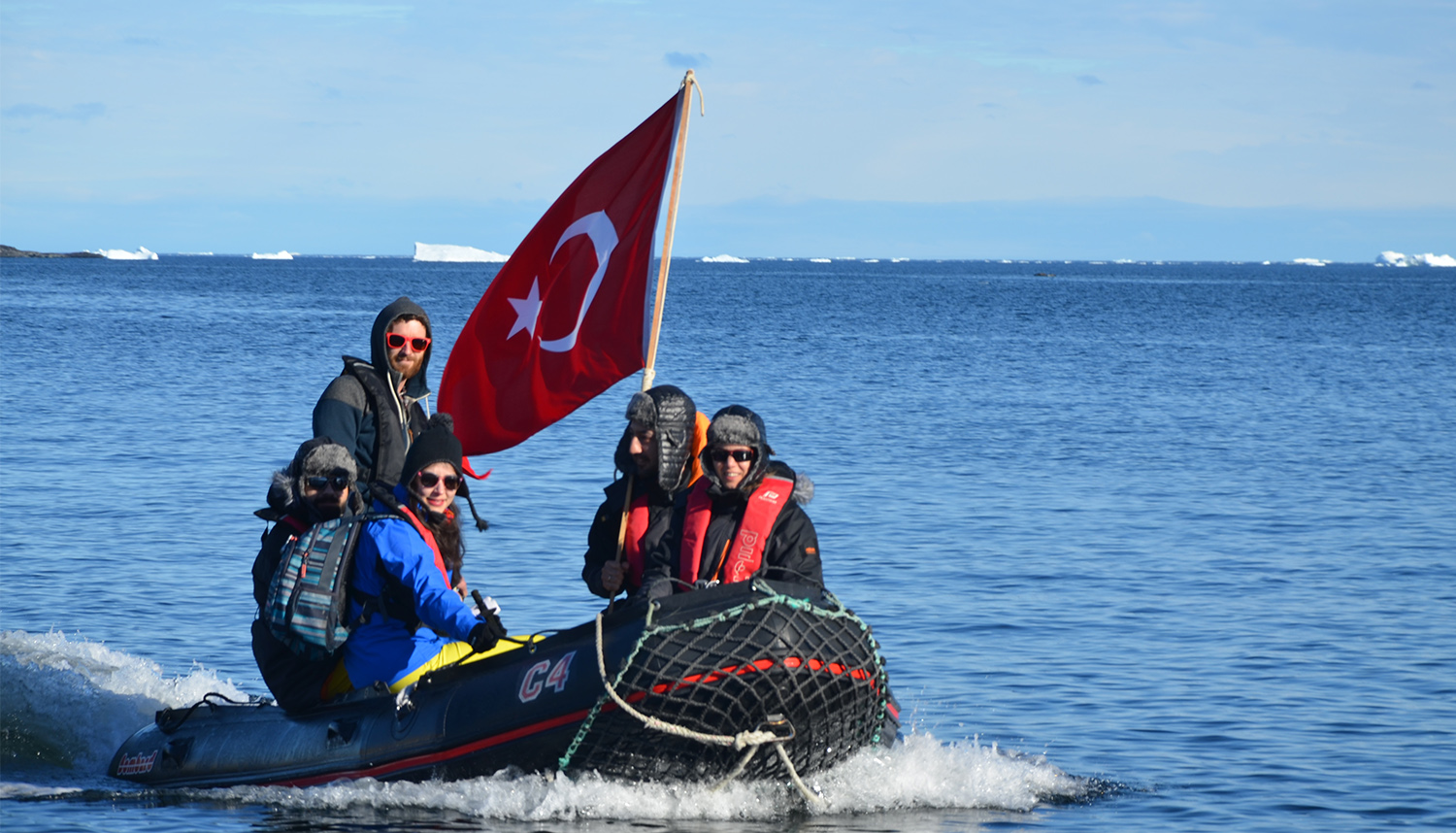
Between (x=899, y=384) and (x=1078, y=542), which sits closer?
(x=1078, y=542)

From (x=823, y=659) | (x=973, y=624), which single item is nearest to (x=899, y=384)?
(x=973, y=624)

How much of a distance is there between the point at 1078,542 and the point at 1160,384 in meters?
20.9

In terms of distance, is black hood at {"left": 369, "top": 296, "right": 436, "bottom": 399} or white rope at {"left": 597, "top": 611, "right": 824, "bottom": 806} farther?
black hood at {"left": 369, "top": 296, "right": 436, "bottom": 399}

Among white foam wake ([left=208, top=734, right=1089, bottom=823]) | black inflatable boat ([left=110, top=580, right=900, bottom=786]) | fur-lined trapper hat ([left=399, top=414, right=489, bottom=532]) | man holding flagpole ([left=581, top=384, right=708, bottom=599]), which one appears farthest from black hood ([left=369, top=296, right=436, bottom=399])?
white foam wake ([left=208, top=734, right=1089, bottom=823])

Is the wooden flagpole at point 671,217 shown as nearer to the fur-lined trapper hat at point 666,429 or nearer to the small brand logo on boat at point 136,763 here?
the fur-lined trapper hat at point 666,429

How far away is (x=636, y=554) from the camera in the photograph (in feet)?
23.9

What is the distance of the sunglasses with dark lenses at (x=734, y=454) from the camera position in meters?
6.88

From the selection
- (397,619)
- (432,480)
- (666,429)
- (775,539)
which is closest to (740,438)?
(666,429)

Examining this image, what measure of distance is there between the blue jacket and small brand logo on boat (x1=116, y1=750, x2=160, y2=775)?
1.45m

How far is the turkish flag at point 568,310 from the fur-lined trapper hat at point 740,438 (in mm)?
1234

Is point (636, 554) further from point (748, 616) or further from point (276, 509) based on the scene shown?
point (276, 509)

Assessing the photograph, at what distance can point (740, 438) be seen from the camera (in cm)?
688

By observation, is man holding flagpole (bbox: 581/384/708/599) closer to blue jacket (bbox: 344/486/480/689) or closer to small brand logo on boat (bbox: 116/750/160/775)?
blue jacket (bbox: 344/486/480/689)

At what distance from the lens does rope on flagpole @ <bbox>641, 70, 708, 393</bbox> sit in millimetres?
7656
